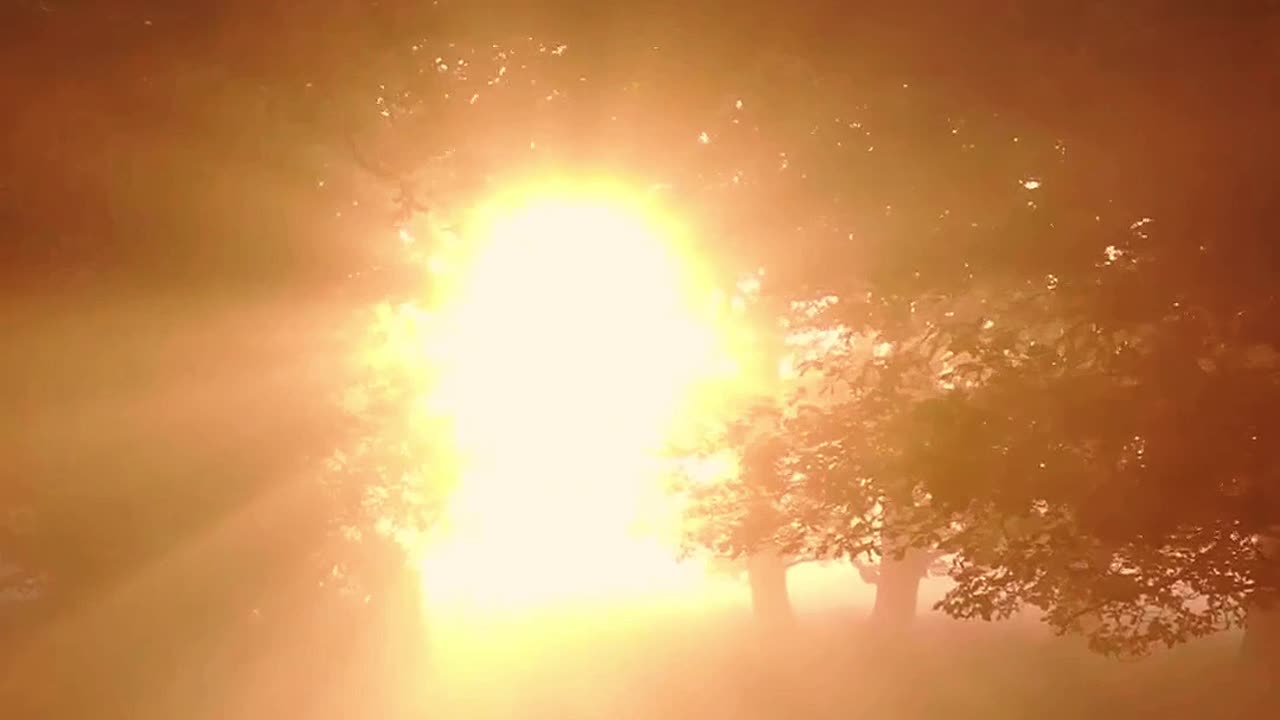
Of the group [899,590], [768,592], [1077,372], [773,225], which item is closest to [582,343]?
[773,225]

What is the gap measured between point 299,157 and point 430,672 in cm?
1416

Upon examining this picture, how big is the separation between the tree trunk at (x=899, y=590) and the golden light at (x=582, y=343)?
555 inches

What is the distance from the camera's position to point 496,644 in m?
24.8

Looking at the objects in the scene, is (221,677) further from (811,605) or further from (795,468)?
(811,605)

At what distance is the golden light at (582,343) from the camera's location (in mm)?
8805

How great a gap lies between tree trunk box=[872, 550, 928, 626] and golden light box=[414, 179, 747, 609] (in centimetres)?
1408

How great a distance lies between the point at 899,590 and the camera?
1051 inches

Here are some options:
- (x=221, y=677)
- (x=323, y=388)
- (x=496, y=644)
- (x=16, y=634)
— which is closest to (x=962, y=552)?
(x=323, y=388)

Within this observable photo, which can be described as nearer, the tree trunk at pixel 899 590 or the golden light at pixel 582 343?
the golden light at pixel 582 343

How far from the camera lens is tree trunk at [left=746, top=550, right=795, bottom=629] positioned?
26781 mm

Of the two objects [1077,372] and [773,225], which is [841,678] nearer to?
[773,225]

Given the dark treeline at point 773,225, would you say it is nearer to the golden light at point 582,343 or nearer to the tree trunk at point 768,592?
the golden light at point 582,343

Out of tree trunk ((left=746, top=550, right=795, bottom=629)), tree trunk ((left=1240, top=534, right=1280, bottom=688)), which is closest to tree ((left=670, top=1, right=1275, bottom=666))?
tree trunk ((left=1240, top=534, right=1280, bottom=688))

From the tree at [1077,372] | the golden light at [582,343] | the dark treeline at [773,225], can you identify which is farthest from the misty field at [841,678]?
the tree at [1077,372]
